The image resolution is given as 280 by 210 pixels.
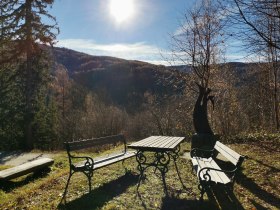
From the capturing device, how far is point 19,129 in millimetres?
22547

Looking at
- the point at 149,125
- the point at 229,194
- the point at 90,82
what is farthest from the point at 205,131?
the point at 90,82

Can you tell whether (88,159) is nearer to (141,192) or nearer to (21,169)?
(141,192)

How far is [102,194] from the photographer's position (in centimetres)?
645

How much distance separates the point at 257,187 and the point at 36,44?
15262mm

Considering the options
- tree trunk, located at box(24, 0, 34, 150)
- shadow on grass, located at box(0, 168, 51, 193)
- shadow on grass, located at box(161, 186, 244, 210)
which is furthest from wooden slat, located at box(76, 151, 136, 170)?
tree trunk, located at box(24, 0, 34, 150)

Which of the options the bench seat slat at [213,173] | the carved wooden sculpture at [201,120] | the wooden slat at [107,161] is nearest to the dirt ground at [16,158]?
the wooden slat at [107,161]

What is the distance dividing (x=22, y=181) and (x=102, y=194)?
132 inches

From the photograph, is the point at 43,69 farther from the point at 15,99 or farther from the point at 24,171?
the point at 24,171

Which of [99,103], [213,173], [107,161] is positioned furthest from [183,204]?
[99,103]

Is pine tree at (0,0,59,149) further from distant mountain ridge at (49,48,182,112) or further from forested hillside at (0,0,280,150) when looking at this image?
distant mountain ridge at (49,48,182,112)

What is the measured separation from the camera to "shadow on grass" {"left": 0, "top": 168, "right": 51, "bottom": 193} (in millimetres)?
8078

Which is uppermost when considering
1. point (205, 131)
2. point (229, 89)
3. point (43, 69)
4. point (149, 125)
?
point (43, 69)

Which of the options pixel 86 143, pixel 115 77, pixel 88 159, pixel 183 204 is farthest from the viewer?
pixel 115 77

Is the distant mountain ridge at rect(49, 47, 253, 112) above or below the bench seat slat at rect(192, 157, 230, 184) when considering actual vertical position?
above
